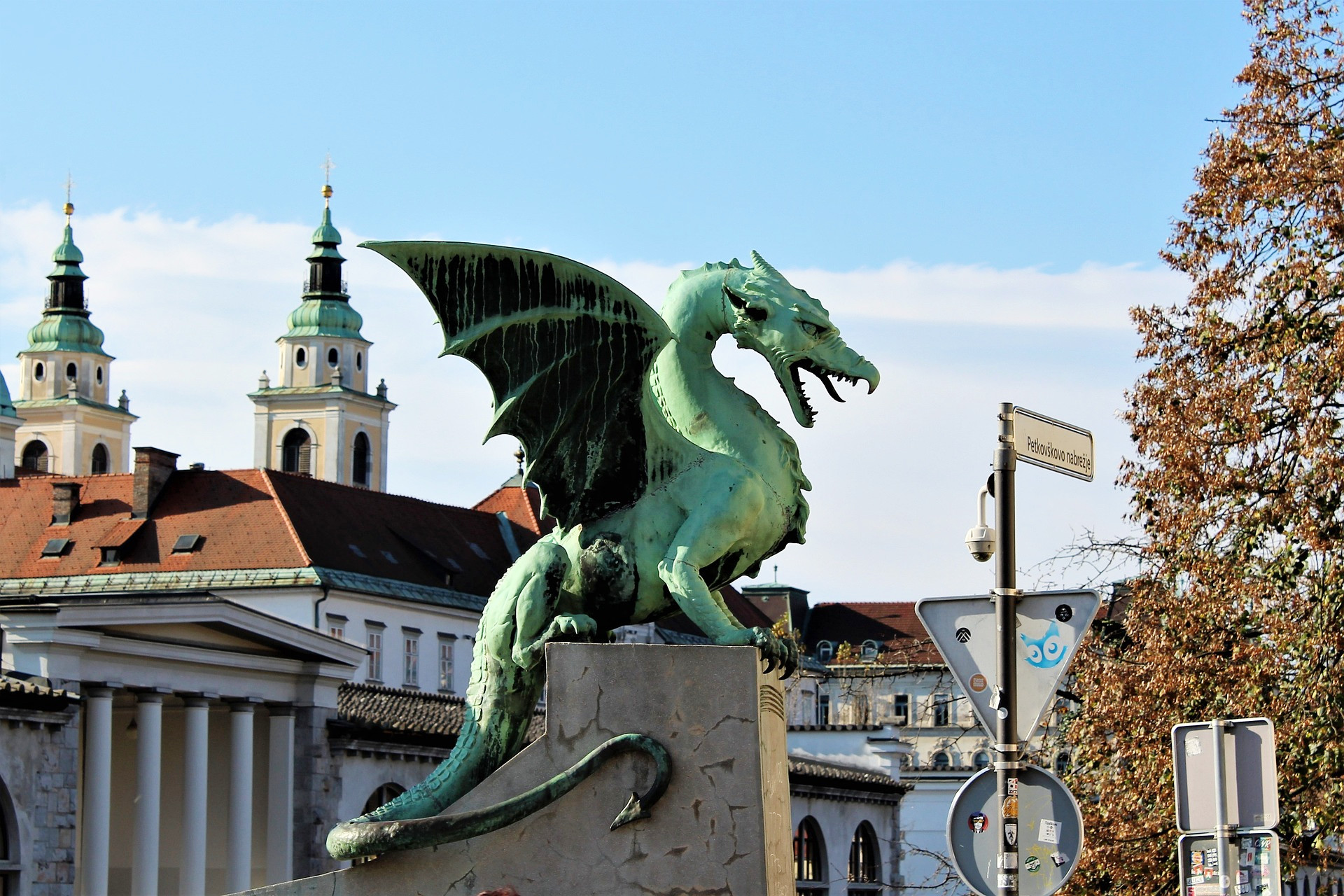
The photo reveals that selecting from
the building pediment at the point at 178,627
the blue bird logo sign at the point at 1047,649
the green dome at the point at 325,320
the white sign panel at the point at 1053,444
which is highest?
the green dome at the point at 325,320

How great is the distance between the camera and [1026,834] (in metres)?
9.42

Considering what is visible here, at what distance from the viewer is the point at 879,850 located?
60.9 meters

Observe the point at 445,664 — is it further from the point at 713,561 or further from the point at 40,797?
the point at 713,561

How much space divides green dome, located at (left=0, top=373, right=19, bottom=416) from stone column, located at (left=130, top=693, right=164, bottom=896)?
6999 centimetres

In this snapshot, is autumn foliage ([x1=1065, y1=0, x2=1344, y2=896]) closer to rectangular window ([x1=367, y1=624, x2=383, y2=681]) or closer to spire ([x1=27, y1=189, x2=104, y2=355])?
rectangular window ([x1=367, y1=624, x2=383, y2=681])

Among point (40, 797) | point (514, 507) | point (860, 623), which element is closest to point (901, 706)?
point (860, 623)

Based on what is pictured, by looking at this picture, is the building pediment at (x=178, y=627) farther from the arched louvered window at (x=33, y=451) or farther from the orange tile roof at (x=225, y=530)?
the arched louvered window at (x=33, y=451)

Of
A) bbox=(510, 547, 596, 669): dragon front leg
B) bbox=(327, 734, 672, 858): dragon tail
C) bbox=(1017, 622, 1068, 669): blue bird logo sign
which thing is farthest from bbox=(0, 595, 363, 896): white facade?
bbox=(1017, 622, 1068, 669): blue bird logo sign

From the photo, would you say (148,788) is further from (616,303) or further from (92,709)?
(616,303)

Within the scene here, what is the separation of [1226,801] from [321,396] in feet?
401

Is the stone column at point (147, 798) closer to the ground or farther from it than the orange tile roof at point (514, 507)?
closer to the ground

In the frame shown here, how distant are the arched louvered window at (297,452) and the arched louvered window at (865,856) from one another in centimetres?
7363

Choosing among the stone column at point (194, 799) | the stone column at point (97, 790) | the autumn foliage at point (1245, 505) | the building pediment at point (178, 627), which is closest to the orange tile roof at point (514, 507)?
the building pediment at point (178, 627)

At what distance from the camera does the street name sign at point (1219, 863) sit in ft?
30.1
